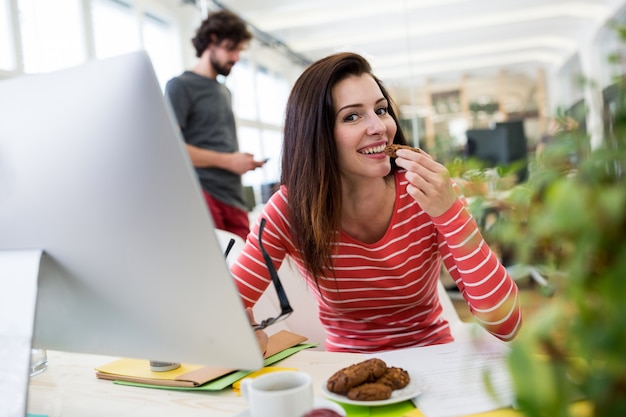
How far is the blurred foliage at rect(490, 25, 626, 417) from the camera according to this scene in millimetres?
270

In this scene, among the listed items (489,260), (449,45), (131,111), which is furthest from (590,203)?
(449,45)

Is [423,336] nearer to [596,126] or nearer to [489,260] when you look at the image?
[489,260]

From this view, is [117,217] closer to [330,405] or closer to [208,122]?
[330,405]

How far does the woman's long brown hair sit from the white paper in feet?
1.18

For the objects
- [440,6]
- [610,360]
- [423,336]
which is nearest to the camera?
[610,360]

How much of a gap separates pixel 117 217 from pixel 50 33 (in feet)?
11.5

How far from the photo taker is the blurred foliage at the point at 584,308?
0.27 m

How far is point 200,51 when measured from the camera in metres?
2.83

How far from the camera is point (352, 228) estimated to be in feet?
4.33

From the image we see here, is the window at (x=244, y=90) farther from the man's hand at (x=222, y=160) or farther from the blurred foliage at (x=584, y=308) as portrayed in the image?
the blurred foliage at (x=584, y=308)

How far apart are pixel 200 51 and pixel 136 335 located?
2.39 meters

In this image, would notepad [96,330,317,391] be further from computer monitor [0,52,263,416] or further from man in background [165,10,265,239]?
man in background [165,10,265,239]

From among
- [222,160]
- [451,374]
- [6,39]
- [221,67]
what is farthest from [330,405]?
[6,39]

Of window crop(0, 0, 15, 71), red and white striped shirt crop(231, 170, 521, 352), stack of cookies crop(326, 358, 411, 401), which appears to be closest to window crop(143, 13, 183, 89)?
window crop(0, 0, 15, 71)
